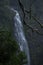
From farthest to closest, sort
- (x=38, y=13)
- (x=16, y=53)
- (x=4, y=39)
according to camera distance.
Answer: (x=38, y=13) < (x=16, y=53) < (x=4, y=39)

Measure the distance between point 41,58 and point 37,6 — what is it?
2.01 metres

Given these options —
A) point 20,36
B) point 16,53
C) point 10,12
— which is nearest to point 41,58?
point 20,36

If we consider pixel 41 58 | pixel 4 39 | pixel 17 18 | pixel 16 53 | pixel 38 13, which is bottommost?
pixel 41 58

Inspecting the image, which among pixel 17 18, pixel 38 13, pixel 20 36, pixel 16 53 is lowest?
pixel 38 13

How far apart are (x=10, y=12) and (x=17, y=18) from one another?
9.5 inches

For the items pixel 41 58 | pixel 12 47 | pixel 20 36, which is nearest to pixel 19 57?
pixel 12 47

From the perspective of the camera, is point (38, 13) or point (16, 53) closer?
point (16, 53)

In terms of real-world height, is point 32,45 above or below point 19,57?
below

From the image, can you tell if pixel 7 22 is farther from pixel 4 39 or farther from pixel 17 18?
pixel 4 39

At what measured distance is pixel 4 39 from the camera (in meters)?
1.59

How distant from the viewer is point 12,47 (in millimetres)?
1610

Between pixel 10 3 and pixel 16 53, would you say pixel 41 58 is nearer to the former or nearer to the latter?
pixel 10 3

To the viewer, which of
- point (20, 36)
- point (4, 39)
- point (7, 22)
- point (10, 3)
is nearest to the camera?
point (4, 39)

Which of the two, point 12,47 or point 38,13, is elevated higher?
point 12,47
